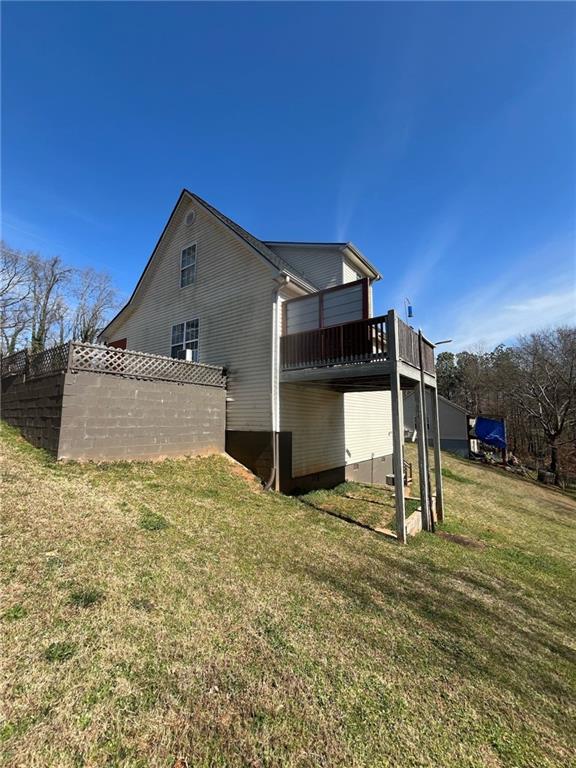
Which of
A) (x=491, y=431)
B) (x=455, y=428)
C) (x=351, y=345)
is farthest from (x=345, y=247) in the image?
(x=491, y=431)

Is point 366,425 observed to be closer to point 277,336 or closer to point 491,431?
point 277,336

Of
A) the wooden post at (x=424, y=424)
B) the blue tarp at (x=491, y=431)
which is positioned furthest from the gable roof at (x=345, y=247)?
the blue tarp at (x=491, y=431)

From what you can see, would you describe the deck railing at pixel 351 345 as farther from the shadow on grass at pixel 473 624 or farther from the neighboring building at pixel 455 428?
the neighboring building at pixel 455 428

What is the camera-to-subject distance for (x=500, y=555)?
7.05m

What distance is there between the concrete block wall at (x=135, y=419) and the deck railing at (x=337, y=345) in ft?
8.69

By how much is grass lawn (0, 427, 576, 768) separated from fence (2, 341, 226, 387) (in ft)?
7.03

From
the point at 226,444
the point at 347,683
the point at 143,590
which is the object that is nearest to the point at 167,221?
the point at 226,444

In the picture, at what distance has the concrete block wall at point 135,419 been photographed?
21.8 ft

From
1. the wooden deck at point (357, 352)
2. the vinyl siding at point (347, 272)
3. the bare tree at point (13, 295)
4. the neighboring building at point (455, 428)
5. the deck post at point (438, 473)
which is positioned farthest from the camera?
the neighboring building at point (455, 428)

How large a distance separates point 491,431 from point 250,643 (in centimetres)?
2958

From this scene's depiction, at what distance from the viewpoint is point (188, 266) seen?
1184cm

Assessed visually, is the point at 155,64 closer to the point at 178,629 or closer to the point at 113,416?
the point at 113,416

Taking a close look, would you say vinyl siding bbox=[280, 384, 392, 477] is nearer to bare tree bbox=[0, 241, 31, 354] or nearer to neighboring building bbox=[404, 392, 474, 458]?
neighboring building bbox=[404, 392, 474, 458]

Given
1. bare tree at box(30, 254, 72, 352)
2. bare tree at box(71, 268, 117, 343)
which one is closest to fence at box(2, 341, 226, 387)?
bare tree at box(30, 254, 72, 352)
